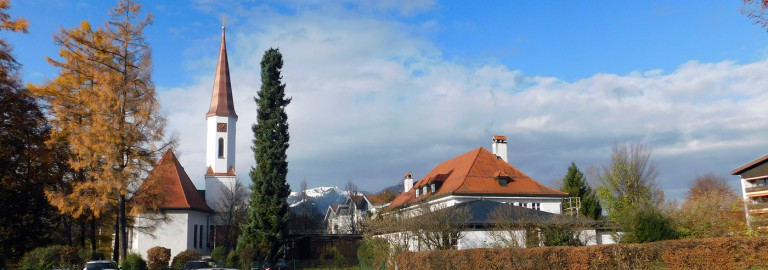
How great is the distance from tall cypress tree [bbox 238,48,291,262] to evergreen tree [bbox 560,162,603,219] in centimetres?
2733

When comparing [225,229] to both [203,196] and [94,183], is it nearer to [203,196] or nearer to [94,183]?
[203,196]

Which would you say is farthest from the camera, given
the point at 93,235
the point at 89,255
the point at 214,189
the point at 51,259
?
the point at 214,189

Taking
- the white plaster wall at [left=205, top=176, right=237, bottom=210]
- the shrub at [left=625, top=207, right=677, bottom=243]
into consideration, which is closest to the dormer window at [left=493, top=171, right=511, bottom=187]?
the shrub at [left=625, top=207, right=677, bottom=243]

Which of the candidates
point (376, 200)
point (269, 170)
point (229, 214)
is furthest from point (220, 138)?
point (376, 200)

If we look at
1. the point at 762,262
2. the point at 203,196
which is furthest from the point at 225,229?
the point at 762,262

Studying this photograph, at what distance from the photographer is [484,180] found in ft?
161

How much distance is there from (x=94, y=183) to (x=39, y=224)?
7.16m

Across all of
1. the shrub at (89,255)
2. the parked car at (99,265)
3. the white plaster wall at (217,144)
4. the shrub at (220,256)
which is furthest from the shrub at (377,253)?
the white plaster wall at (217,144)

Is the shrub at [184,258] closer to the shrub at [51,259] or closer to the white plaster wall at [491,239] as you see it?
the shrub at [51,259]

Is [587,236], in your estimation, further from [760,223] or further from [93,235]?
[93,235]

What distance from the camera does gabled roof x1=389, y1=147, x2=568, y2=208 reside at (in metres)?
47.7

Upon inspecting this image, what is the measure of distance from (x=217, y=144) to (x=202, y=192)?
15.6 ft

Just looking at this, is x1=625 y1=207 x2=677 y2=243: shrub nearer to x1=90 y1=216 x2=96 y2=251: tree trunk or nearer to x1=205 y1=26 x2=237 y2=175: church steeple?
x1=90 y1=216 x2=96 y2=251: tree trunk

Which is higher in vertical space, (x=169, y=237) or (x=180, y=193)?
(x=180, y=193)
